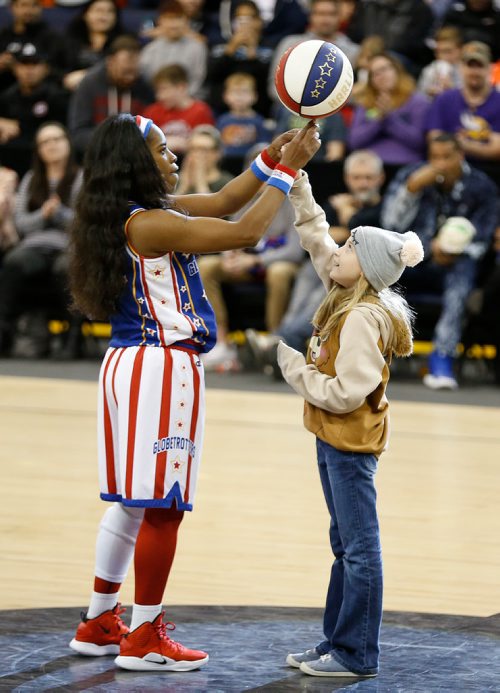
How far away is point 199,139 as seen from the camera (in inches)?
398

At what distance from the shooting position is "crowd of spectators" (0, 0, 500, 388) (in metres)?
9.59

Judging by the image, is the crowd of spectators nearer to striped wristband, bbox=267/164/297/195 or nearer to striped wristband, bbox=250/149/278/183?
striped wristband, bbox=250/149/278/183

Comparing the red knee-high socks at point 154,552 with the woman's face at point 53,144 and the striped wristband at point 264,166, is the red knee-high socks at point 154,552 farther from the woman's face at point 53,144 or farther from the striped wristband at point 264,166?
the woman's face at point 53,144

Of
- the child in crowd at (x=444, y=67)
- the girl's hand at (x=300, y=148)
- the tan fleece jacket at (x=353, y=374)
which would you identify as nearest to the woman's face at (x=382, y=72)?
the child in crowd at (x=444, y=67)

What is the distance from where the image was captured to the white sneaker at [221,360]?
10.0m

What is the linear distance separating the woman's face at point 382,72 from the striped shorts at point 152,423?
6.88 meters

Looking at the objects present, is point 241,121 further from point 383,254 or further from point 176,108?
point 383,254

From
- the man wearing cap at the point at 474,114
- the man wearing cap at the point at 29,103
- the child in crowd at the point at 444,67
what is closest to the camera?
the man wearing cap at the point at 474,114

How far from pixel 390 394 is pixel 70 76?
16.2ft

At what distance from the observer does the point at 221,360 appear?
10047 millimetres

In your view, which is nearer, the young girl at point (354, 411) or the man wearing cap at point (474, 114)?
the young girl at point (354, 411)

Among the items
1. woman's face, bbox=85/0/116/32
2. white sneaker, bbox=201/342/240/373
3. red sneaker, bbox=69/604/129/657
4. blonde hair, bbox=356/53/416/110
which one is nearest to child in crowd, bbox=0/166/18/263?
white sneaker, bbox=201/342/240/373

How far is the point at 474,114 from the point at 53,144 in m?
3.17

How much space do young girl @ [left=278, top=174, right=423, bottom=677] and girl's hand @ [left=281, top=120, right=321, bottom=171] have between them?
251mm
